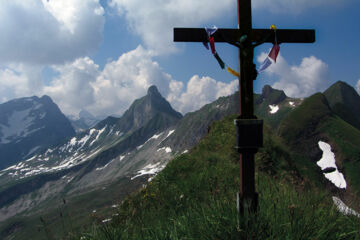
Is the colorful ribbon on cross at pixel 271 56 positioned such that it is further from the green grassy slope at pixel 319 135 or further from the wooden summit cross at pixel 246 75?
the green grassy slope at pixel 319 135

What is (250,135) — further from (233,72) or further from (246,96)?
(233,72)

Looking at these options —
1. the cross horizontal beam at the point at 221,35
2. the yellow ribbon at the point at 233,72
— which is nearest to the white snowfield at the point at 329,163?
the cross horizontal beam at the point at 221,35

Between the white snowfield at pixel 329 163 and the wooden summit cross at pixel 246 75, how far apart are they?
398ft

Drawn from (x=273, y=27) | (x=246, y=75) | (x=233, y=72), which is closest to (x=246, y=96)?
(x=246, y=75)

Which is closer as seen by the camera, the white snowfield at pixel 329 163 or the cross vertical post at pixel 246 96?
the cross vertical post at pixel 246 96

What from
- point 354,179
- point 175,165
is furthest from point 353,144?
point 175,165

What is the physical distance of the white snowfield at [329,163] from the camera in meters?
112

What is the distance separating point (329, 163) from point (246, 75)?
13442cm

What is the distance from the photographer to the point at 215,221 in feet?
14.9

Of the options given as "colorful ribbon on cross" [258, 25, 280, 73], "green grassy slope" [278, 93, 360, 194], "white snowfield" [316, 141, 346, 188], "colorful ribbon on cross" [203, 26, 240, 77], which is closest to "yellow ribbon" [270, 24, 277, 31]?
"colorful ribbon on cross" [258, 25, 280, 73]

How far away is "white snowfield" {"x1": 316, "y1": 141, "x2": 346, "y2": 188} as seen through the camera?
112 m

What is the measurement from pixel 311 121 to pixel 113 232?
6204 inches

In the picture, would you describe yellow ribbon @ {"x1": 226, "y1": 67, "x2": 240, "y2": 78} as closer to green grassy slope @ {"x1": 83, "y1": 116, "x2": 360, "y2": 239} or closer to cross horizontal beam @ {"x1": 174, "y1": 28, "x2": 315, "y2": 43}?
cross horizontal beam @ {"x1": 174, "y1": 28, "x2": 315, "y2": 43}

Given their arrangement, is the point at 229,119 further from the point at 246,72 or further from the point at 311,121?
the point at 311,121
